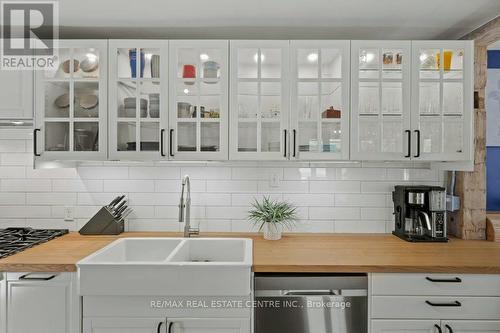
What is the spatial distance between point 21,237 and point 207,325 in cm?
144

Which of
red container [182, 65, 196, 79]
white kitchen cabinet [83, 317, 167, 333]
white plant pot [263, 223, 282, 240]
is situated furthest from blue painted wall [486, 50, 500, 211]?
white kitchen cabinet [83, 317, 167, 333]

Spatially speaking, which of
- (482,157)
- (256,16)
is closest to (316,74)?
(256,16)

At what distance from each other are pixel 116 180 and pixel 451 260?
7.34ft

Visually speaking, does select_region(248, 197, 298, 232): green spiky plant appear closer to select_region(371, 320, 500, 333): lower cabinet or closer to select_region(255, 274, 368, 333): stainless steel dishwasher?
select_region(255, 274, 368, 333): stainless steel dishwasher

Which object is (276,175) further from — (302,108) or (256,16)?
(256,16)

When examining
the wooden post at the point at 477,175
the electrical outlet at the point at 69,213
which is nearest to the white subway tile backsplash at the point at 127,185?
the electrical outlet at the point at 69,213

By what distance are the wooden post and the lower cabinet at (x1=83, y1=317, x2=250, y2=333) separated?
167cm

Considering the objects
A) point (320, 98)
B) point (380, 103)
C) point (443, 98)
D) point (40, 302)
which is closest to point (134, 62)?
point (320, 98)

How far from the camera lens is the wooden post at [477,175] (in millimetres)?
2270

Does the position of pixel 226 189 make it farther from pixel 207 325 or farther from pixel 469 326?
pixel 469 326

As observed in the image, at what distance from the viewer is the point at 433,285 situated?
179cm

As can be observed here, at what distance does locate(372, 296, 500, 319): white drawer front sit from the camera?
178 cm

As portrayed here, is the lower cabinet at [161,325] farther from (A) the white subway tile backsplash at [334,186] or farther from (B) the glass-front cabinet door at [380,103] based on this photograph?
(B) the glass-front cabinet door at [380,103]

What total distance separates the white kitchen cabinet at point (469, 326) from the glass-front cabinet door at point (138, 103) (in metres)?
1.87
